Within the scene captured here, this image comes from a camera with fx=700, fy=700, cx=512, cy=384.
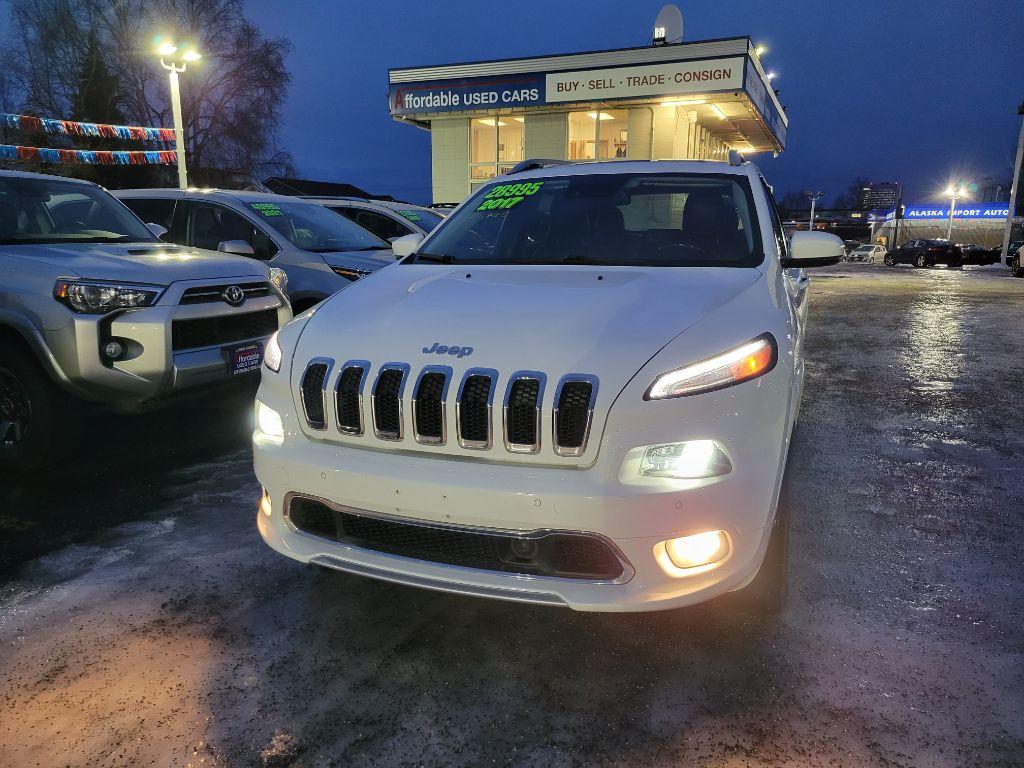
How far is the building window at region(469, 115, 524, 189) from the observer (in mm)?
27734

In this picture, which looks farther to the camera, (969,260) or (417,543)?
(969,260)

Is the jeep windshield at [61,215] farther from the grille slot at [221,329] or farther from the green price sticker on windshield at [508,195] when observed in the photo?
the green price sticker on windshield at [508,195]

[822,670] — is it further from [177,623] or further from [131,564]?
[131,564]

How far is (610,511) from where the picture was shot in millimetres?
2027

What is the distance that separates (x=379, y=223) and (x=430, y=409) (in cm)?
928

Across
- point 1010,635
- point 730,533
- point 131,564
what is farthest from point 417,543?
point 1010,635

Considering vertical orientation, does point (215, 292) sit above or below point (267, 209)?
below

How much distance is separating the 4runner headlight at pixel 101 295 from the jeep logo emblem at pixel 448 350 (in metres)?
2.69

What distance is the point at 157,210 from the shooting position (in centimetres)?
725

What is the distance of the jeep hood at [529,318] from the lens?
2.18 metres

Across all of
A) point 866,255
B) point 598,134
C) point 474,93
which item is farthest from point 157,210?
point 866,255

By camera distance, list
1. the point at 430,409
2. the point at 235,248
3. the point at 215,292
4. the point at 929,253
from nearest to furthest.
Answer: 1. the point at 430,409
2. the point at 215,292
3. the point at 235,248
4. the point at 929,253

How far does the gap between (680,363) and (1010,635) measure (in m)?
1.65

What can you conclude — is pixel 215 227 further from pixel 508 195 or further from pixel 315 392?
pixel 315 392
